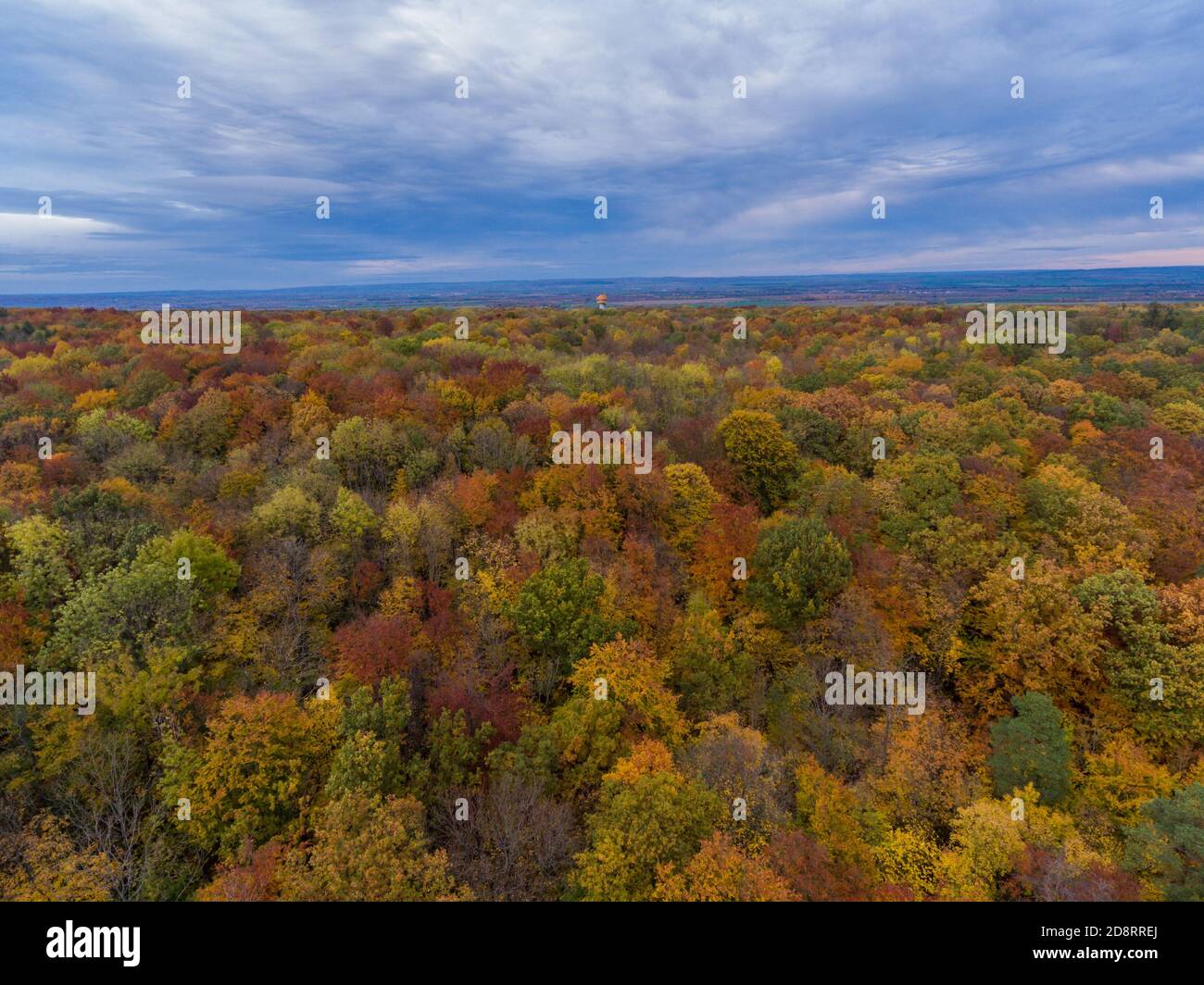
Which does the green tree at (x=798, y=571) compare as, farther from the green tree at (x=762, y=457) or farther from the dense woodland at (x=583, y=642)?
the green tree at (x=762, y=457)

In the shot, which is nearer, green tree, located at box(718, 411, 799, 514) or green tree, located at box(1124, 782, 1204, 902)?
green tree, located at box(1124, 782, 1204, 902)

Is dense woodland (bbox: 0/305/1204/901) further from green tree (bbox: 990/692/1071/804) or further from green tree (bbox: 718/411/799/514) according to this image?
green tree (bbox: 718/411/799/514)

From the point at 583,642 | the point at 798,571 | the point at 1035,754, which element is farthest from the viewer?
the point at 798,571

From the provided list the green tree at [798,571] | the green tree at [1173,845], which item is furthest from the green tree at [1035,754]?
the green tree at [798,571]

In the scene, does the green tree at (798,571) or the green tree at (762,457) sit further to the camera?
the green tree at (762,457)

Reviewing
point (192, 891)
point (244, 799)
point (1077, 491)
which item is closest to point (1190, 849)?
point (1077, 491)

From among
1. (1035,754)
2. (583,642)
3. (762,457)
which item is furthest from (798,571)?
(762,457)

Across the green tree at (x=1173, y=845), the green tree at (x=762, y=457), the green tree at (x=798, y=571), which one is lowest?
the green tree at (x=1173, y=845)

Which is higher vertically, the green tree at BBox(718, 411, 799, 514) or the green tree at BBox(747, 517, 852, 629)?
the green tree at BBox(718, 411, 799, 514)

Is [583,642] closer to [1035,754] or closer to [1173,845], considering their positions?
[1035,754]

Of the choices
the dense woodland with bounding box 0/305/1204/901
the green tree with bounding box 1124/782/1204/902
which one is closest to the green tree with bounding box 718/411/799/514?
the dense woodland with bounding box 0/305/1204/901
